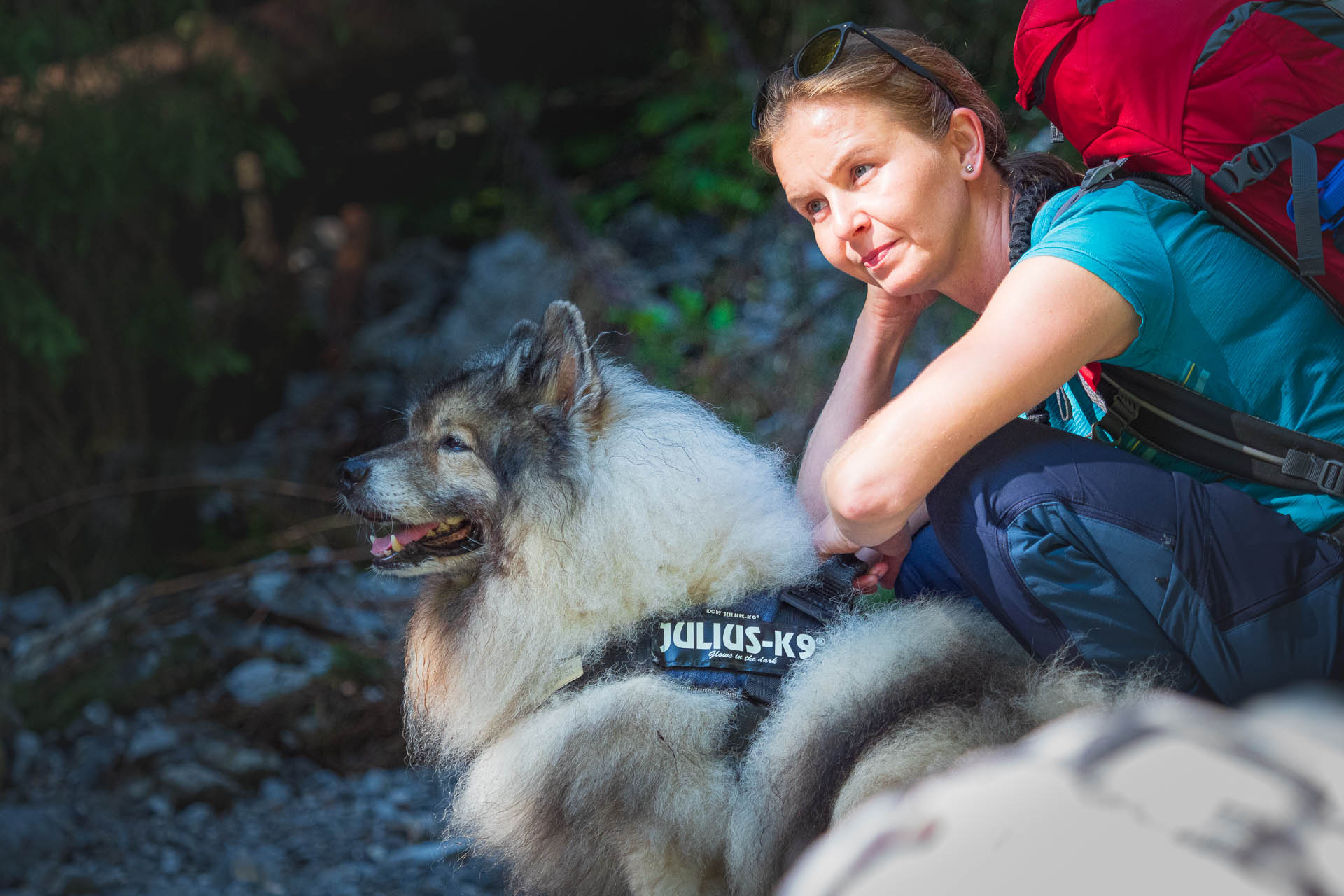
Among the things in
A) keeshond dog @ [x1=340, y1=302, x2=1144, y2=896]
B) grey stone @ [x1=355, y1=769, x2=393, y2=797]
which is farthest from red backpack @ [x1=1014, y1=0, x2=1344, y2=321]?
grey stone @ [x1=355, y1=769, x2=393, y2=797]

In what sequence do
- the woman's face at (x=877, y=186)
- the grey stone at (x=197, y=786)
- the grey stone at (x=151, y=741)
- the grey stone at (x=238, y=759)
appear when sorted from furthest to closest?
the grey stone at (x=151, y=741), the grey stone at (x=238, y=759), the grey stone at (x=197, y=786), the woman's face at (x=877, y=186)

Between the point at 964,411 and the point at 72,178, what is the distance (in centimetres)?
537

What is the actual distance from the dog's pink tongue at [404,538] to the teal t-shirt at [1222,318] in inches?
61.2

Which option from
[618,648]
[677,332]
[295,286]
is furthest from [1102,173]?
[295,286]

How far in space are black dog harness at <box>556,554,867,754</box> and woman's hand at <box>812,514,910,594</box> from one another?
0.25ft

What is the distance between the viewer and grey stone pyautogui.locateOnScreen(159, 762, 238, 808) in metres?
3.89

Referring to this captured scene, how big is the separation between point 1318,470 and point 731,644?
1.12 metres

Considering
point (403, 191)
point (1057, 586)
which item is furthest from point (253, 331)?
point (1057, 586)

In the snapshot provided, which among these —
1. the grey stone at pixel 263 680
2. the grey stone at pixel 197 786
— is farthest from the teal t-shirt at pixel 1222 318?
the grey stone at pixel 263 680

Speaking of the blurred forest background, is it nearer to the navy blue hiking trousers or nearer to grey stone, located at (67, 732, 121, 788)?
grey stone, located at (67, 732, 121, 788)

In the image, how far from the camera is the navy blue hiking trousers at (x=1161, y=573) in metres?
1.82

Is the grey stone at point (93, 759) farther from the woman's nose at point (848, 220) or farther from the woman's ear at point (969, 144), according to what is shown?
the woman's ear at point (969, 144)

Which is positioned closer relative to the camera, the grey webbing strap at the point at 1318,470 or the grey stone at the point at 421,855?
the grey webbing strap at the point at 1318,470

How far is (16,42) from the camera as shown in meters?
5.00
